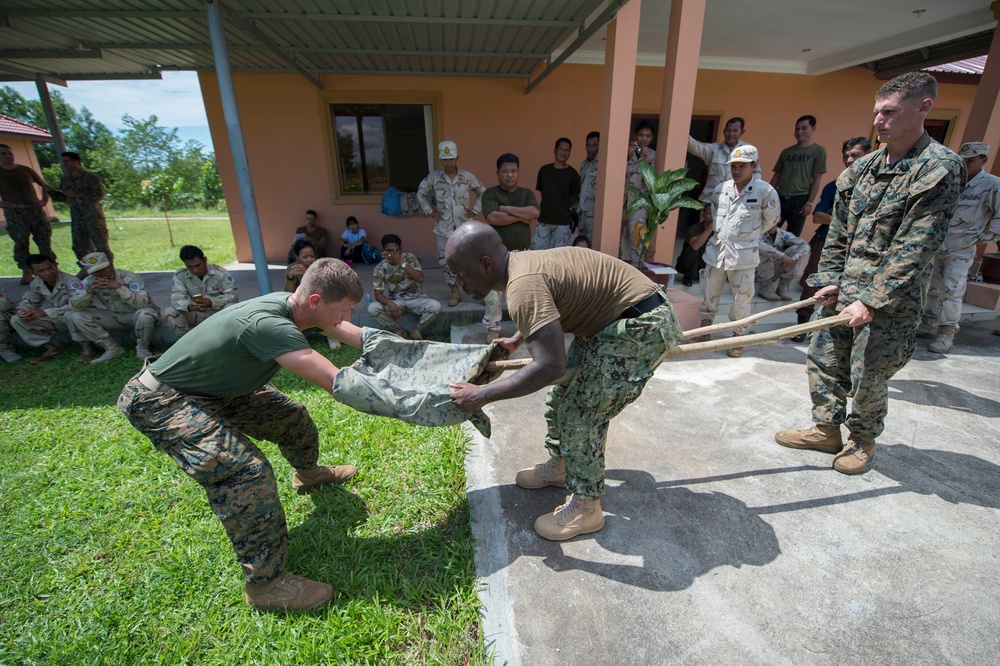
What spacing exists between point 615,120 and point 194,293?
477 centimetres

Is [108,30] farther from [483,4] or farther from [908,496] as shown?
[908,496]

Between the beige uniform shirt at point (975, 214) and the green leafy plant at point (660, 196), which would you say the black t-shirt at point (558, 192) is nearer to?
the green leafy plant at point (660, 196)

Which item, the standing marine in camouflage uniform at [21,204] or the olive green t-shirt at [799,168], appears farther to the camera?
the standing marine in camouflage uniform at [21,204]

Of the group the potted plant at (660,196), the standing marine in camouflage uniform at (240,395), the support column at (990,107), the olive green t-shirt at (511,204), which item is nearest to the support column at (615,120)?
the potted plant at (660,196)

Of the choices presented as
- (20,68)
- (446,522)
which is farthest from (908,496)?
(20,68)

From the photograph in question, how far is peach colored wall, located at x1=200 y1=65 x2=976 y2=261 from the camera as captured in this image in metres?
7.65

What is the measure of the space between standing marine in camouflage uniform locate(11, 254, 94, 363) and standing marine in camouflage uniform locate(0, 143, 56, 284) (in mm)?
1763

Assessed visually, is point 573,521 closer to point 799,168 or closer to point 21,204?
point 799,168

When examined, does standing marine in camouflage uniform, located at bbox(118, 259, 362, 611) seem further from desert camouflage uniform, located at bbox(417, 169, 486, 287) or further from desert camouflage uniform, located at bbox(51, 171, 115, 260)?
desert camouflage uniform, located at bbox(51, 171, 115, 260)

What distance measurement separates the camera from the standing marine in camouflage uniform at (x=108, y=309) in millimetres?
4896

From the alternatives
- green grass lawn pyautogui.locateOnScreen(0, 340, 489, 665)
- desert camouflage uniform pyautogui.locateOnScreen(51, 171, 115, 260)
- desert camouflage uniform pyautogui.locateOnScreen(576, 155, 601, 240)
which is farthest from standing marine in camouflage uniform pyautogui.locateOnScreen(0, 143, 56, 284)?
desert camouflage uniform pyautogui.locateOnScreen(576, 155, 601, 240)

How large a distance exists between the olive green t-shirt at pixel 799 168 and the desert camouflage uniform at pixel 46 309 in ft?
27.9

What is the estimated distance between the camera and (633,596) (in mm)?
2041

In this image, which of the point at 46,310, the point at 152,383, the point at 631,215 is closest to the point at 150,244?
the point at 46,310
